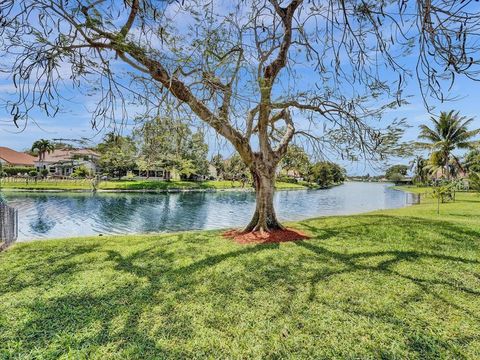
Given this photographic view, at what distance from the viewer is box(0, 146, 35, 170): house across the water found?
47659 mm

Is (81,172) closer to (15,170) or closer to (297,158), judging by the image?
(15,170)

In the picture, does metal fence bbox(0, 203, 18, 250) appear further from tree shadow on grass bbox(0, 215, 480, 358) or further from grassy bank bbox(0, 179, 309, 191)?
grassy bank bbox(0, 179, 309, 191)

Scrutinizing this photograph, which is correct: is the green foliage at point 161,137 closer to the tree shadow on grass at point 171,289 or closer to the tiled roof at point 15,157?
the tree shadow on grass at point 171,289

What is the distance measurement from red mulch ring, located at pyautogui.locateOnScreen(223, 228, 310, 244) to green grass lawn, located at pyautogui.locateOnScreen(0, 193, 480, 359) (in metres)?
0.67

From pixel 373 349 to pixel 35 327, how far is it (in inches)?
134

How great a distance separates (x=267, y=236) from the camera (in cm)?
775

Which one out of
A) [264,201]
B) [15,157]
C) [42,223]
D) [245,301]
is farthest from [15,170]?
[245,301]

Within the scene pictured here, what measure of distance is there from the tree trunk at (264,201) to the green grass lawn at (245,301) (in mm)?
1509

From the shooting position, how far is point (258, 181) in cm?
834

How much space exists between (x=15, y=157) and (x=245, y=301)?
6076cm

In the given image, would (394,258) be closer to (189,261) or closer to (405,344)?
(405,344)

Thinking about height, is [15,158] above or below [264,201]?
above

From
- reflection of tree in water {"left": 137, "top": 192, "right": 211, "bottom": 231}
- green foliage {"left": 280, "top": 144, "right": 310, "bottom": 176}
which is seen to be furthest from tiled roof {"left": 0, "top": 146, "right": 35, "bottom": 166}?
green foliage {"left": 280, "top": 144, "right": 310, "bottom": 176}

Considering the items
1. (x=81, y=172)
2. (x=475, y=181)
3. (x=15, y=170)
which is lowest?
(x=475, y=181)
